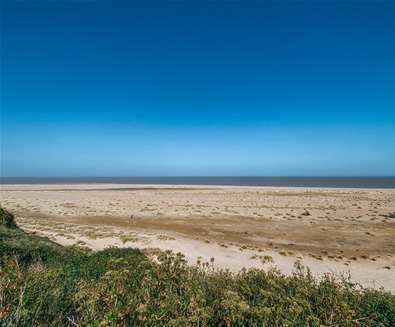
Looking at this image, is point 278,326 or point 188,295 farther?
point 188,295

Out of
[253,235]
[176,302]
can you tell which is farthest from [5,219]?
[253,235]

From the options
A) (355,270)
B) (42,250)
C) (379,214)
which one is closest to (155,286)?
(42,250)

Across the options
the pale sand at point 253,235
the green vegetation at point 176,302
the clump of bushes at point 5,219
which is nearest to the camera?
the green vegetation at point 176,302

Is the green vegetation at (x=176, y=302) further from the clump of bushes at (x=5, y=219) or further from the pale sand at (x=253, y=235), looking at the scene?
the clump of bushes at (x=5, y=219)

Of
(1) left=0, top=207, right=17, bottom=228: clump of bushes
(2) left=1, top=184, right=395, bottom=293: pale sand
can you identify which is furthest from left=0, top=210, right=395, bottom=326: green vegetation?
(1) left=0, top=207, right=17, bottom=228: clump of bushes

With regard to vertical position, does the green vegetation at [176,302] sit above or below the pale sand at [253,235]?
above

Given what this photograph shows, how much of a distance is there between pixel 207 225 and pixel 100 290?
19906 millimetres

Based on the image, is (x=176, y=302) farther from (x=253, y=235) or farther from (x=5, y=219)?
(x=253, y=235)

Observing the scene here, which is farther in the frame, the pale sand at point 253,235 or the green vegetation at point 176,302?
the pale sand at point 253,235

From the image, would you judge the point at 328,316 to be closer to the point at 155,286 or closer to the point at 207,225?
the point at 155,286

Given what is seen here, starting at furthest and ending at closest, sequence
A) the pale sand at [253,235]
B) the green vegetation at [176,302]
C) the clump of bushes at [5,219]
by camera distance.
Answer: the pale sand at [253,235], the clump of bushes at [5,219], the green vegetation at [176,302]

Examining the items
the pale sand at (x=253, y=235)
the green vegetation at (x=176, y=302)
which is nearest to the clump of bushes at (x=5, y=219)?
the pale sand at (x=253, y=235)

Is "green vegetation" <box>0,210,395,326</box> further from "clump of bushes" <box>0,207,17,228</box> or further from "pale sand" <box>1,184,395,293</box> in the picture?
"clump of bushes" <box>0,207,17,228</box>

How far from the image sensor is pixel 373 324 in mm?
3887
